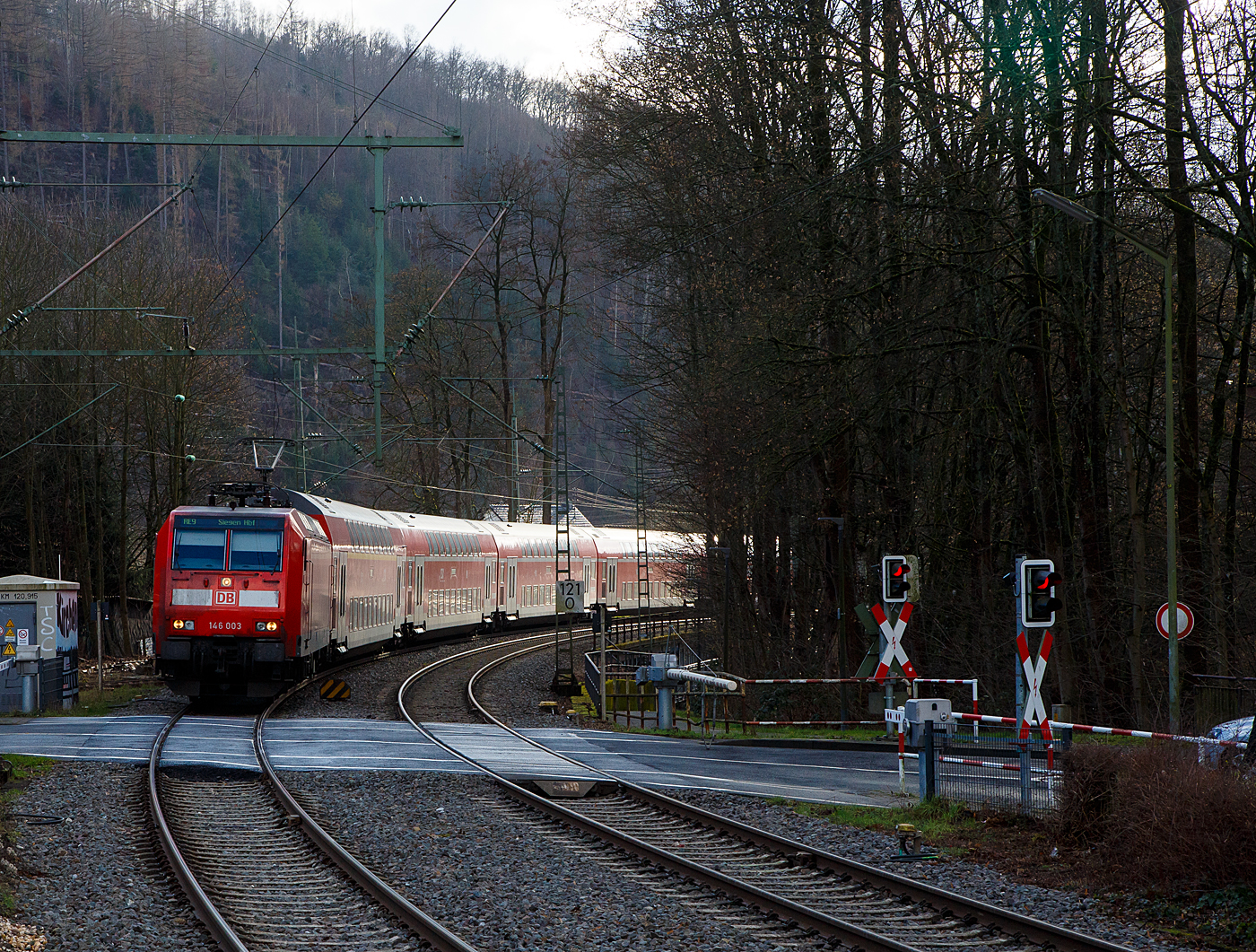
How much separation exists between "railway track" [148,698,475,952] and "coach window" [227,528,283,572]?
→ 7889mm

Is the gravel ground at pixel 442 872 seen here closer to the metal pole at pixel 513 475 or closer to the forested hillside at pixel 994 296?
the forested hillside at pixel 994 296

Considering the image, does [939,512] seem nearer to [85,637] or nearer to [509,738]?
[509,738]

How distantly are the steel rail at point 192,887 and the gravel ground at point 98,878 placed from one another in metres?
0.07

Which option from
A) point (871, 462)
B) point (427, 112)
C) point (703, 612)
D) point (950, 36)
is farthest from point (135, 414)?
point (427, 112)

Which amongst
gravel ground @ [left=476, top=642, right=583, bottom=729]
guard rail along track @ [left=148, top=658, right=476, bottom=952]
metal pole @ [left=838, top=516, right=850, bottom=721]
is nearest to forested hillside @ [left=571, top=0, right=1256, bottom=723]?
metal pole @ [left=838, top=516, right=850, bottom=721]

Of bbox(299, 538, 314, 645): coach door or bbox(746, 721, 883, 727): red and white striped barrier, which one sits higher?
bbox(299, 538, 314, 645): coach door

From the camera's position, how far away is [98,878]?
10055mm

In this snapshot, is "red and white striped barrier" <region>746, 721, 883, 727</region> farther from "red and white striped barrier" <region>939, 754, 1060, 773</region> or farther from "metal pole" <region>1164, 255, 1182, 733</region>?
"red and white striped barrier" <region>939, 754, 1060, 773</region>

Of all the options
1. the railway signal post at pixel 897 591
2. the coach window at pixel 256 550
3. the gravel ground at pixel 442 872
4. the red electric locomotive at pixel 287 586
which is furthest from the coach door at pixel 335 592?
the railway signal post at pixel 897 591

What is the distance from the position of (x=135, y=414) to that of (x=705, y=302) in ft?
54.6

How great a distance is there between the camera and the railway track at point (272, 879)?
27.8ft

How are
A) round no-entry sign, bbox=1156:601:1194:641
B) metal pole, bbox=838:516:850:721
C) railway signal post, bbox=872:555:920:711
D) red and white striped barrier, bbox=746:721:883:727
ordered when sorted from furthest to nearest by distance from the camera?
metal pole, bbox=838:516:850:721 → red and white striped barrier, bbox=746:721:883:727 → railway signal post, bbox=872:555:920:711 → round no-entry sign, bbox=1156:601:1194:641

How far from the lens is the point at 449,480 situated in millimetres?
61594

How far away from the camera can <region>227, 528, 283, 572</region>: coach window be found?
22.1 m
